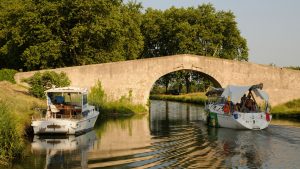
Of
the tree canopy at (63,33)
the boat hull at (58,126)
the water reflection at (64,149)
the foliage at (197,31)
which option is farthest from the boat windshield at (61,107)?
the foliage at (197,31)

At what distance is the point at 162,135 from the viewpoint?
28.8m

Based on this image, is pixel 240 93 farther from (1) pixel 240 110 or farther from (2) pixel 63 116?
(2) pixel 63 116

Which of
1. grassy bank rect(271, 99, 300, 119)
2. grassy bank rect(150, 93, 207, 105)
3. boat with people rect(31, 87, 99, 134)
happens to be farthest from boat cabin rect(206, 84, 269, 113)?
grassy bank rect(150, 93, 207, 105)

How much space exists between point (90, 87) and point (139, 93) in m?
4.59

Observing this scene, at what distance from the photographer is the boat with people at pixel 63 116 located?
27.7 metres

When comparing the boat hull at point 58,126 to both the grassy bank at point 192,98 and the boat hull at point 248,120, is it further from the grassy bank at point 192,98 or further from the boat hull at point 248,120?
the grassy bank at point 192,98

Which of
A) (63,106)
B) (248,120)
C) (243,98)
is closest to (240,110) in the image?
(243,98)

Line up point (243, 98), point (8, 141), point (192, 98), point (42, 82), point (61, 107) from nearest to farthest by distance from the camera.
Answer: point (8, 141) < point (61, 107) < point (243, 98) < point (42, 82) < point (192, 98)

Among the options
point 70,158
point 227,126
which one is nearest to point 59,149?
point 70,158

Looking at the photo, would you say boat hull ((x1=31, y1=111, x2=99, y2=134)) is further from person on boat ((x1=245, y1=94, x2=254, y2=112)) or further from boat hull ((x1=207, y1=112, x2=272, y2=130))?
person on boat ((x1=245, y1=94, x2=254, y2=112))

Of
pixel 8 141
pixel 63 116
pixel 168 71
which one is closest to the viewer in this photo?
pixel 8 141

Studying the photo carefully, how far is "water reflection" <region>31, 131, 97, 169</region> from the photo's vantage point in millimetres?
19922

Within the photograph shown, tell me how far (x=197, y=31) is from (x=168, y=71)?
95.2 ft

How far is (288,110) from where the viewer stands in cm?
4322
